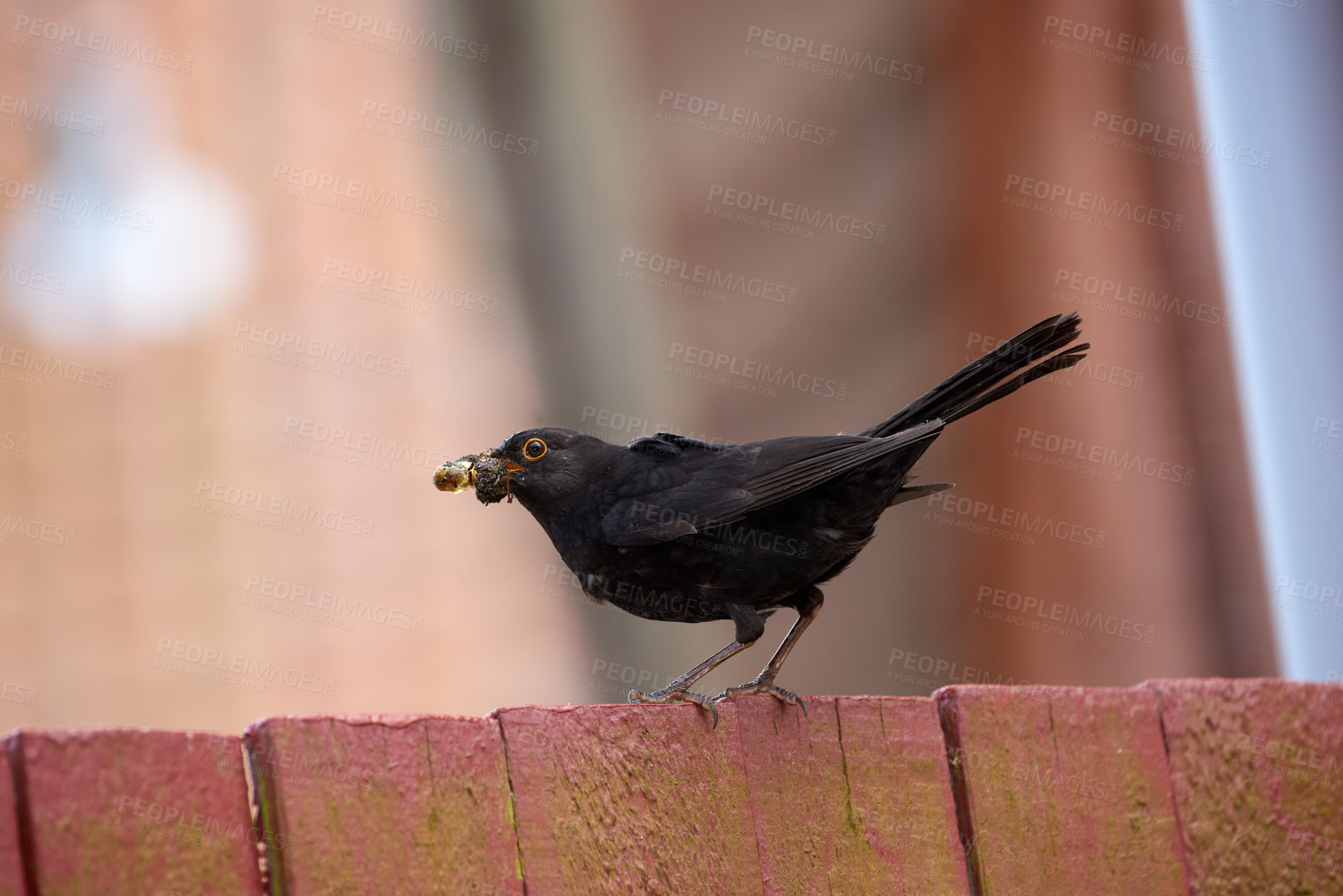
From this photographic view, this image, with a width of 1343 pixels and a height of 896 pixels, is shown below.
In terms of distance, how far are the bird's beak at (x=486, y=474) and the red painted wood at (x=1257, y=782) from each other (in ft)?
5.78

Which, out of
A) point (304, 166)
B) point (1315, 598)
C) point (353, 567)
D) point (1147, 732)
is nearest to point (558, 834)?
point (1147, 732)

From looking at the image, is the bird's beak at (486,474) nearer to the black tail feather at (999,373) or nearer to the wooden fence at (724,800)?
the black tail feather at (999,373)

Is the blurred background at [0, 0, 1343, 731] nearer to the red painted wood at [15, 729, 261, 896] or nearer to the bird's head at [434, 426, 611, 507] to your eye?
the bird's head at [434, 426, 611, 507]

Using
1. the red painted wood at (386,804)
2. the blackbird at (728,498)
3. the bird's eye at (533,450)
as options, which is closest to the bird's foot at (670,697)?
the blackbird at (728,498)

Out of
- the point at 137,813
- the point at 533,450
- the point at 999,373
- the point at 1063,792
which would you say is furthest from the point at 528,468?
the point at 137,813

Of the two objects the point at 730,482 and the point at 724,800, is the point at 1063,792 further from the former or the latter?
the point at 730,482

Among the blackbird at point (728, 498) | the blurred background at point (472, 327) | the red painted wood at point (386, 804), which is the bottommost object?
the red painted wood at point (386, 804)

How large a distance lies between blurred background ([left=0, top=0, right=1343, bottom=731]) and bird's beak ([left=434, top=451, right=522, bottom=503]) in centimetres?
285

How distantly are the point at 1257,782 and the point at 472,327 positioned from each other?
4.89 m

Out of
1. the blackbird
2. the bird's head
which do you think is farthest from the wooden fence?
the bird's head

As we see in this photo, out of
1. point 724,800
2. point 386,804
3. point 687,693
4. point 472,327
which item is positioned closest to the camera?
point 386,804

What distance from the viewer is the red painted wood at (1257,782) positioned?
1908 millimetres

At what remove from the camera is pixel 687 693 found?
7.50 ft

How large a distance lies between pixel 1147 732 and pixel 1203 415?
9.25ft
